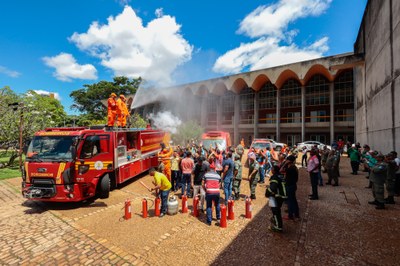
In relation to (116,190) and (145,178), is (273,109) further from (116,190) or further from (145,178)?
(116,190)

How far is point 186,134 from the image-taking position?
95.8 feet

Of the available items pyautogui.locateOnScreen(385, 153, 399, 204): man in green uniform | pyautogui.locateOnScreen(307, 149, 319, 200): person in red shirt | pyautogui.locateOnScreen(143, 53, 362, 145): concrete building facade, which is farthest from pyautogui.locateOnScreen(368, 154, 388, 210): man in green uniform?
pyautogui.locateOnScreen(143, 53, 362, 145): concrete building facade

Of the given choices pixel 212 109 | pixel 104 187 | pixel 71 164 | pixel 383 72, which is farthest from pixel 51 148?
pixel 212 109

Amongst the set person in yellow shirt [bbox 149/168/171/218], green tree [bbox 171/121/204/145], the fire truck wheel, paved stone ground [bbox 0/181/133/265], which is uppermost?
green tree [bbox 171/121/204/145]

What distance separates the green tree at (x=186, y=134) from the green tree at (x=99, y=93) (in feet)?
94.6

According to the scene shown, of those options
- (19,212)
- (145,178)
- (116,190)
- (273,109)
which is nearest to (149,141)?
(145,178)

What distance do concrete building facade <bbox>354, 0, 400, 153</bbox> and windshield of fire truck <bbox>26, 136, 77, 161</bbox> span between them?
46.0 feet

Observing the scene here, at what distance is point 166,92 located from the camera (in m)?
40.0

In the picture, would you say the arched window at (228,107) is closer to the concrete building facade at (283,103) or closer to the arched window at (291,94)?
the concrete building facade at (283,103)

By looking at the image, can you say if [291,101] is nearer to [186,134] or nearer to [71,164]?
[186,134]

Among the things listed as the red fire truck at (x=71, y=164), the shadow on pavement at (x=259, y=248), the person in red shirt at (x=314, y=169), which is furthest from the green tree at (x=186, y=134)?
the shadow on pavement at (x=259, y=248)

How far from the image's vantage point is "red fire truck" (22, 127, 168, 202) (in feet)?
22.5

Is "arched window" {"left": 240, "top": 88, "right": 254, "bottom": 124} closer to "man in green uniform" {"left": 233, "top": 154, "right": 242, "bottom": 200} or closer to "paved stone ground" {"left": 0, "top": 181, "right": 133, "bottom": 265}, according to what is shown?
"man in green uniform" {"left": 233, "top": 154, "right": 242, "bottom": 200}

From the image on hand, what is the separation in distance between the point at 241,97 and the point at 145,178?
2780cm
